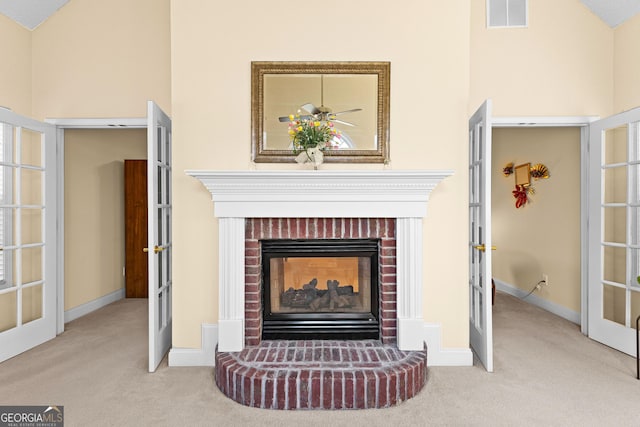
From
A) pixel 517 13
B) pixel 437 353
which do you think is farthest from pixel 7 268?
pixel 517 13

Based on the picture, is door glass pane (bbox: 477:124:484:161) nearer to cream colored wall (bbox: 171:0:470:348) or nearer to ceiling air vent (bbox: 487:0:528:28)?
cream colored wall (bbox: 171:0:470:348)

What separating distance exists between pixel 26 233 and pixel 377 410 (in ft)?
10.3

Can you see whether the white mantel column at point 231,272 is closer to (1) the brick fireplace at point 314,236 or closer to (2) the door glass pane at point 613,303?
(1) the brick fireplace at point 314,236

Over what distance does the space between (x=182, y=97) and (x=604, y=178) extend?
3.46 metres

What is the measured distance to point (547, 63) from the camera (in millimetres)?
3125

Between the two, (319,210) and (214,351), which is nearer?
(319,210)

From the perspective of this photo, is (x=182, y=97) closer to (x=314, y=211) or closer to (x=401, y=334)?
(x=314, y=211)

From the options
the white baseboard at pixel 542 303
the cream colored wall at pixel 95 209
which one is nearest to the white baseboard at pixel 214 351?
the white baseboard at pixel 542 303

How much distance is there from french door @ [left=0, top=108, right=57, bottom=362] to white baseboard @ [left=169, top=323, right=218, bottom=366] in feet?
4.44

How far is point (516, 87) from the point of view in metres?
3.15

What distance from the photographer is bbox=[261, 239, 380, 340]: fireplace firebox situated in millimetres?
2629

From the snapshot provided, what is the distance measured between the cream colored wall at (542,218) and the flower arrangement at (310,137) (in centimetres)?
271

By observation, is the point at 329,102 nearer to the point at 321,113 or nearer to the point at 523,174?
the point at 321,113

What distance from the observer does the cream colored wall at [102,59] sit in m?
3.13
